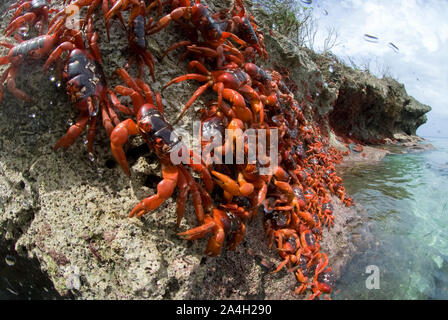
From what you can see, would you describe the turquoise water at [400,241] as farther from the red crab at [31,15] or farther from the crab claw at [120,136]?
the red crab at [31,15]

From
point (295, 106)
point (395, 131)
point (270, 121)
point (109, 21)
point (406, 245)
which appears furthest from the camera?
point (395, 131)

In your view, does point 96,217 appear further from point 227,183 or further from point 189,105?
point 189,105

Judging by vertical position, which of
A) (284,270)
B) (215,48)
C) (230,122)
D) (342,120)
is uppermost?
(215,48)

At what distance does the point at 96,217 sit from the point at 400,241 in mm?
4658

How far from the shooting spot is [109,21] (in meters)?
2.69

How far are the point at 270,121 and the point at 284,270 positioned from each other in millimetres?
2072

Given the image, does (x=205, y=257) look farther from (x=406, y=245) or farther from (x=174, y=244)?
(x=406, y=245)

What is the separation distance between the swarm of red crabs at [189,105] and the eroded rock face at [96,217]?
5.2 inches

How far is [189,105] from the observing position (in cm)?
271

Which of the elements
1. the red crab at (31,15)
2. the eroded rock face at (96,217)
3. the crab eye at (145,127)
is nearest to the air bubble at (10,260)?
the eroded rock face at (96,217)

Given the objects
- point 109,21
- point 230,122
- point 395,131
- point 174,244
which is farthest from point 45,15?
point 395,131

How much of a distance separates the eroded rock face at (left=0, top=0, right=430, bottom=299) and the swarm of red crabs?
0.13 meters

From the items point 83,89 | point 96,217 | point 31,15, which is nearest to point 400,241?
point 96,217

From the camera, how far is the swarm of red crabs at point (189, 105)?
213 centimetres
